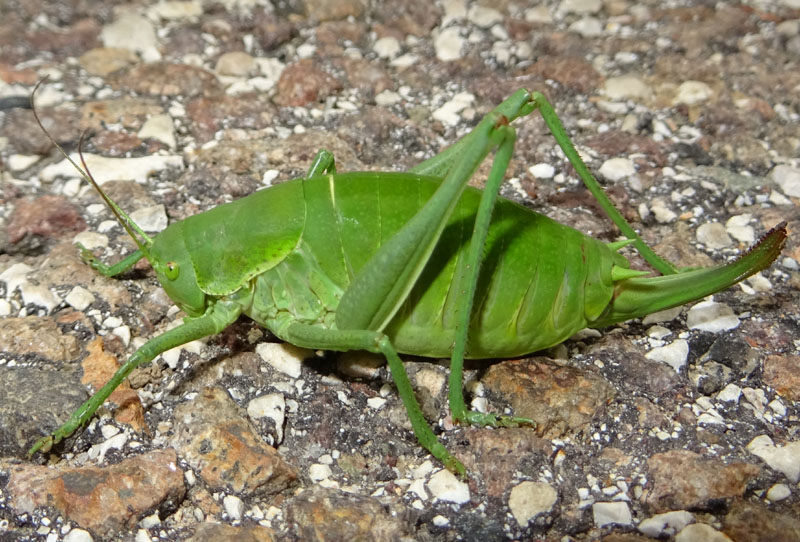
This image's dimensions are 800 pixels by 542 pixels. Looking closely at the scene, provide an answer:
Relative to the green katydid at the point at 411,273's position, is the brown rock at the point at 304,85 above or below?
below

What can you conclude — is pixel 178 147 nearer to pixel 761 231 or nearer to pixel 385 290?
pixel 385 290

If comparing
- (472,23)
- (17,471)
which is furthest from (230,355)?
(472,23)

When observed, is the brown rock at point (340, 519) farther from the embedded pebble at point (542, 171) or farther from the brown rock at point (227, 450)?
the embedded pebble at point (542, 171)

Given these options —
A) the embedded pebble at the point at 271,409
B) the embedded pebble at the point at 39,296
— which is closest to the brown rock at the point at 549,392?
the embedded pebble at the point at 271,409

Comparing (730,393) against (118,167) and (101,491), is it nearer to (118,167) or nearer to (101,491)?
(101,491)

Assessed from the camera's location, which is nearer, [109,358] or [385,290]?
[385,290]
